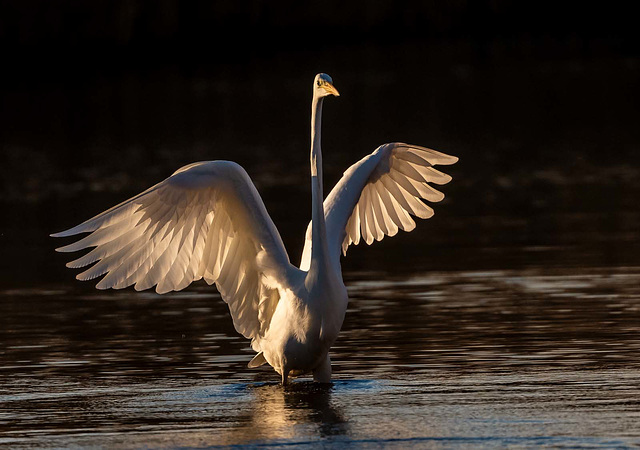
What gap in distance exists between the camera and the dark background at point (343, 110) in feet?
72.3

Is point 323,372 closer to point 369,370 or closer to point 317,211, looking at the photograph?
point 369,370

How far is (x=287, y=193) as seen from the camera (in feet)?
87.6

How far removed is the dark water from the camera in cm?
1125

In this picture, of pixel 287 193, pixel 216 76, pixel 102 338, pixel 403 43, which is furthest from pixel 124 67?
pixel 102 338

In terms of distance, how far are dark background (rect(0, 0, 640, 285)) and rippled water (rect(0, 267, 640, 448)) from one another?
2.21 m

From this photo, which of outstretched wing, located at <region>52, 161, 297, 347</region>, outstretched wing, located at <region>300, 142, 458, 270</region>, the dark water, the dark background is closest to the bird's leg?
the dark water

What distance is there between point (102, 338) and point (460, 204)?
1015cm

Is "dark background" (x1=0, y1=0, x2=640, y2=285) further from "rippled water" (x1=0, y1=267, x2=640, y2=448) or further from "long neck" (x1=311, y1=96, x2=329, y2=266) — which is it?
"long neck" (x1=311, y1=96, x2=329, y2=266)

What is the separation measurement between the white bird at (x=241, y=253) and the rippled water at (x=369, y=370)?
0.40 metres

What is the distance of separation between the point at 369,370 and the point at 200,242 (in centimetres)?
167

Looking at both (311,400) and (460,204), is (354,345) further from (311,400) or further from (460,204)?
(460,204)

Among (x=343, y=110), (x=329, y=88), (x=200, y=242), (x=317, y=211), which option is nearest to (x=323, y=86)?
(x=329, y=88)

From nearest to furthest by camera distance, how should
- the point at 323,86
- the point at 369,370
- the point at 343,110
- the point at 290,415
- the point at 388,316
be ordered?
1. the point at 290,415
2. the point at 323,86
3. the point at 369,370
4. the point at 388,316
5. the point at 343,110

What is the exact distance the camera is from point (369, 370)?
1327cm
